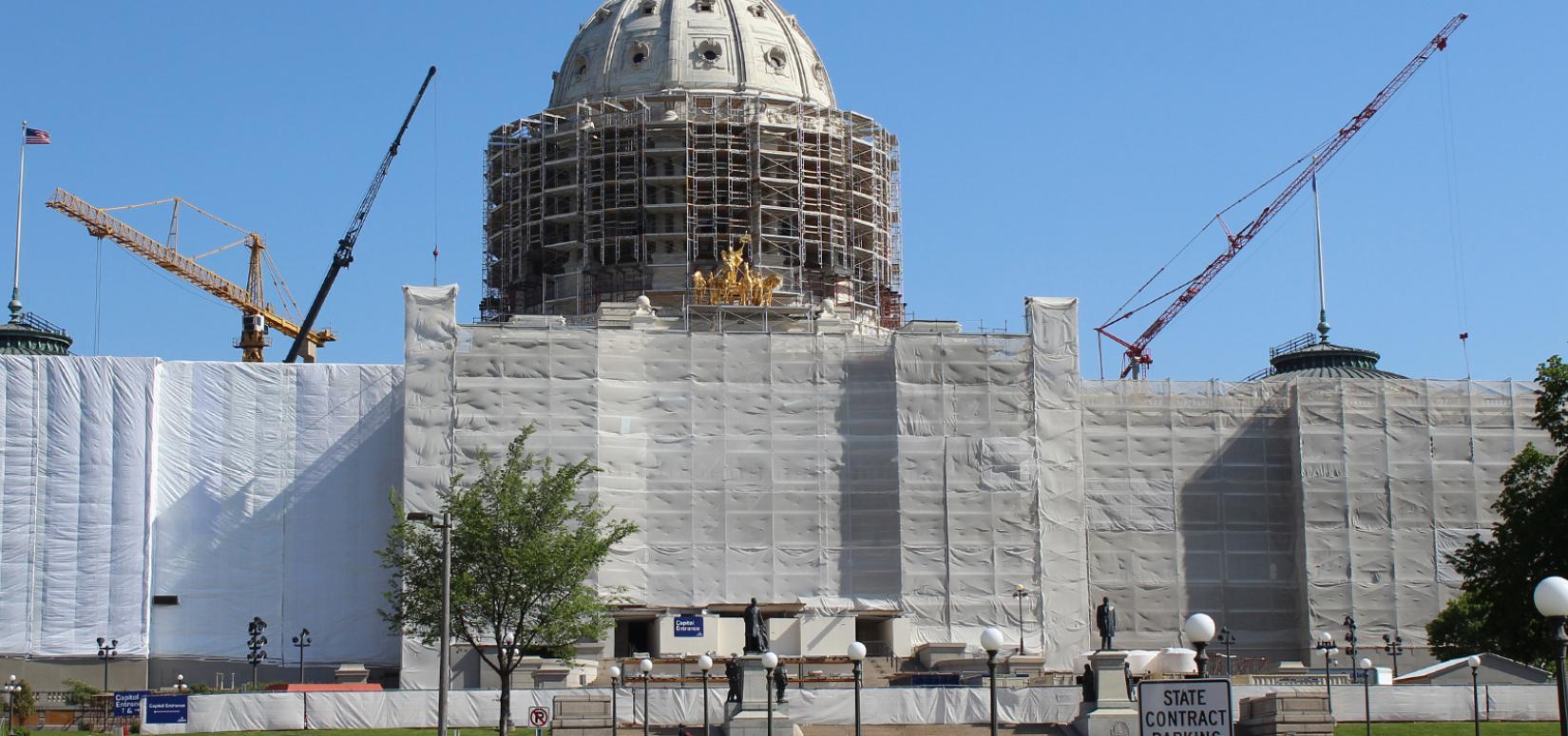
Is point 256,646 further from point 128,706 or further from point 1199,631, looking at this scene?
point 1199,631

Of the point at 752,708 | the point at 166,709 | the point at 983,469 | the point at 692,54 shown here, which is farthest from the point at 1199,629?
the point at 692,54

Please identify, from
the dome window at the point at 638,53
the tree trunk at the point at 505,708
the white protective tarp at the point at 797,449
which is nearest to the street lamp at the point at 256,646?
the white protective tarp at the point at 797,449

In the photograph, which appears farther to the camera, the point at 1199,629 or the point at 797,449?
the point at 797,449

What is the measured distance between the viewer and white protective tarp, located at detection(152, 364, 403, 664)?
87.8 metres

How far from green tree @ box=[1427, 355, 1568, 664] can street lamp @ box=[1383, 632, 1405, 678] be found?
24.5ft

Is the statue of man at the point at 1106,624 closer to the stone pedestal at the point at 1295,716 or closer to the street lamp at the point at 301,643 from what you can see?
the stone pedestal at the point at 1295,716

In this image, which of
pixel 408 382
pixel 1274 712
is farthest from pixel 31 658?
pixel 1274 712

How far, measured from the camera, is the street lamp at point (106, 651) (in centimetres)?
8125

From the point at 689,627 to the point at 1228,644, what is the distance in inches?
780

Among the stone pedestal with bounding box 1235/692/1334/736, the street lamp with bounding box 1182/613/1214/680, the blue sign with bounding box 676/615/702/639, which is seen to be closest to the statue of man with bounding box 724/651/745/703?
the stone pedestal with bounding box 1235/692/1334/736

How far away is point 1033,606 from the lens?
85.8 metres

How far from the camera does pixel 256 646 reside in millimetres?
78625

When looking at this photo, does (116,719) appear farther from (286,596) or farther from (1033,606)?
(1033,606)

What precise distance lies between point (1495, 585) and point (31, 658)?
178 ft
